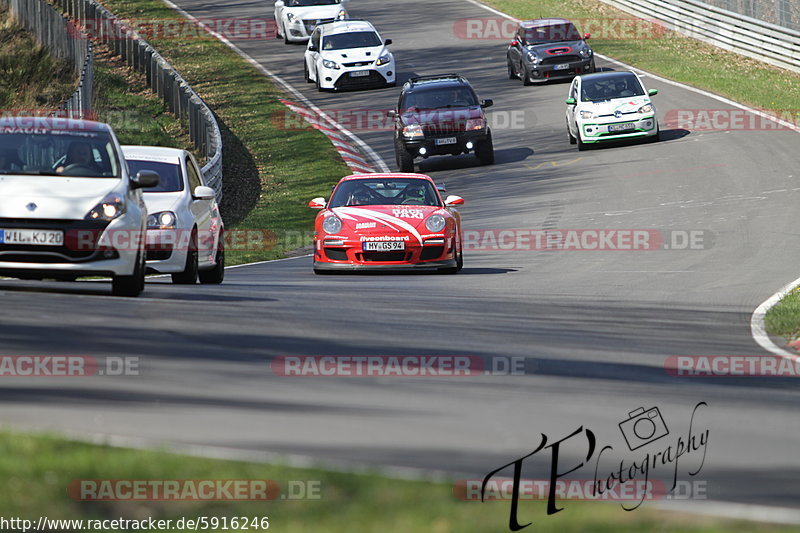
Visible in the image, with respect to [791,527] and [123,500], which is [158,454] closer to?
[123,500]

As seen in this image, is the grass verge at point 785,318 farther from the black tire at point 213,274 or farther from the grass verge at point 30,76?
the grass verge at point 30,76

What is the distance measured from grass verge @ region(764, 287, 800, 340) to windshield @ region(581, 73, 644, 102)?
16903 mm

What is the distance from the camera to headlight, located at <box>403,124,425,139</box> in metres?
29.8

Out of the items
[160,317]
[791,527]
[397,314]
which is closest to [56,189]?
[160,317]

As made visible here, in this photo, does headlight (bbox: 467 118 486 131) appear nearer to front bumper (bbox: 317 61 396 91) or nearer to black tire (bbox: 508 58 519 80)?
front bumper (bbox: 317 61 396 91)

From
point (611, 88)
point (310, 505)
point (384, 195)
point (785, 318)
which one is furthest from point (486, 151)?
point (310, 505)

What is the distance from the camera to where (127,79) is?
40.5 metres

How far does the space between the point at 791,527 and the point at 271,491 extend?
6.94 ft

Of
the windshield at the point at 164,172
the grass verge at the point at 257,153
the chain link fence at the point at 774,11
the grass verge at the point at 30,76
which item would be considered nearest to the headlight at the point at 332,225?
the windshield at the point at 164,172

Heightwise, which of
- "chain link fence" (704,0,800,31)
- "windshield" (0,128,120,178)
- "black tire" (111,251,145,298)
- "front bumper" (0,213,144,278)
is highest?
"windshield" (0,128,120,178)

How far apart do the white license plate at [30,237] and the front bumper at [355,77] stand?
28.9m

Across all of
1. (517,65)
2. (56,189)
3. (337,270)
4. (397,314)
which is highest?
(56,189)

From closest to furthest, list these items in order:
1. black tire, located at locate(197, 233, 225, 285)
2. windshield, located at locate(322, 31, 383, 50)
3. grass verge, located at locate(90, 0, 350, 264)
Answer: black tire, located at locate(197, 233, 225, 285)
grass verge, located at locate(90, 0, 350, 264)
windshield, located at locate(322, 31, 383, 50)

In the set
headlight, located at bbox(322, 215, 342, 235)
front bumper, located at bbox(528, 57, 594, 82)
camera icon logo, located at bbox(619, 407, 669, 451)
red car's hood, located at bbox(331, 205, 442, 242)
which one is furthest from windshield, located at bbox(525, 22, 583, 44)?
camera icon logo, located at bbox(619, 407, 669, 451)
